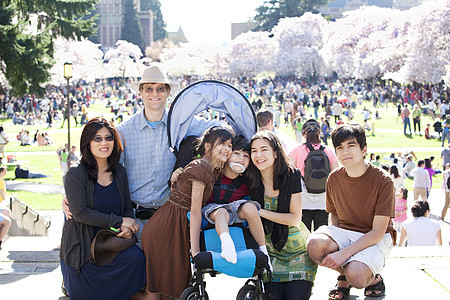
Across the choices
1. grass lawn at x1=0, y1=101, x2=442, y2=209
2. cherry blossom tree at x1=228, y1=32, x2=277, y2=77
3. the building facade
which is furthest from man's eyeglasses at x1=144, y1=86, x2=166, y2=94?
the building facade

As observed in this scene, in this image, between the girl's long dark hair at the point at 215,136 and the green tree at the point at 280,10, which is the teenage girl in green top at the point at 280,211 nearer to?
the girl's long dark hair at the point at 215,136

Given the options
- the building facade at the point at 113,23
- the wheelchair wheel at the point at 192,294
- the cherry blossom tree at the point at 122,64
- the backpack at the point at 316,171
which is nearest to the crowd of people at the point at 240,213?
the wheelchair wheel at the point at 192,294

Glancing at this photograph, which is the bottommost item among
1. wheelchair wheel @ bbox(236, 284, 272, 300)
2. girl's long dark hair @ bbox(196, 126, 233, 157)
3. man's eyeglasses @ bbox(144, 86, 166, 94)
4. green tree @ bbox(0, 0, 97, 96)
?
wheelchair wheel @ bbox(236, 284, 272, 300)

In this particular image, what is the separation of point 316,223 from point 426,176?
6273mm

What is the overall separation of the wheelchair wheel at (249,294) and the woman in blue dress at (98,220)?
0.75 meters

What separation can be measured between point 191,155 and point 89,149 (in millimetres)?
717

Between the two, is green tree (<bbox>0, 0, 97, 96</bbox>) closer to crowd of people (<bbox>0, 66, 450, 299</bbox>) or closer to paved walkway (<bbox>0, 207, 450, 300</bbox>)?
paved walkway (<bbox>0, 207, 450, 300</bbox>)

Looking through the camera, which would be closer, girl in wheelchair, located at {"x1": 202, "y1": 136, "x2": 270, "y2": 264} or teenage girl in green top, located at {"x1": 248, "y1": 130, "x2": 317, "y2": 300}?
girl in wheelchair, located at {"x1": 202, "y1": 136, "x2": 270, "y2": 264}

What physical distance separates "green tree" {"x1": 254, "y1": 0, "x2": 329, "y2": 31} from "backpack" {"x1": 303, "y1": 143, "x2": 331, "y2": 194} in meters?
71.3

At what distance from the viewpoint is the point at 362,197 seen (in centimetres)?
383

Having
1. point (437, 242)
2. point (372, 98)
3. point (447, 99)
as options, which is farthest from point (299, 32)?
point (437, 242)

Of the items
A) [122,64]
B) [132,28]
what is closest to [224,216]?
[122,64]

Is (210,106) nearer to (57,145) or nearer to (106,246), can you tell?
(106,246)

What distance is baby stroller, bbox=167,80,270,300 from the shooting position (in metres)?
3.32
